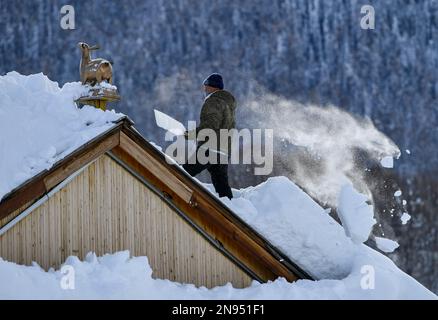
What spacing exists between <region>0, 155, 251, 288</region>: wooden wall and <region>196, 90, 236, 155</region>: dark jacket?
127cm

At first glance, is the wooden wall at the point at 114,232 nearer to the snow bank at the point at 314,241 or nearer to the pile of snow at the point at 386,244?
the snow bank at the point at 314,241

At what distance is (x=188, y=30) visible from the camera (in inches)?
3531

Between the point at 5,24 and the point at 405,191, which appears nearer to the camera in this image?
the point at 405,191

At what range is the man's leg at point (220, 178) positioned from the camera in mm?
9039

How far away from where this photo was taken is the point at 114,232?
7.94 meters

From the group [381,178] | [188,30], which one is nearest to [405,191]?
[381,178]

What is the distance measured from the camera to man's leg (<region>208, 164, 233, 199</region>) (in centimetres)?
904

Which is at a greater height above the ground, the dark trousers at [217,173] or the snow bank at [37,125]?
the snow bank at [37,125]

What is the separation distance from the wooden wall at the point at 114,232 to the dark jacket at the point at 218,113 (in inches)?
49.8

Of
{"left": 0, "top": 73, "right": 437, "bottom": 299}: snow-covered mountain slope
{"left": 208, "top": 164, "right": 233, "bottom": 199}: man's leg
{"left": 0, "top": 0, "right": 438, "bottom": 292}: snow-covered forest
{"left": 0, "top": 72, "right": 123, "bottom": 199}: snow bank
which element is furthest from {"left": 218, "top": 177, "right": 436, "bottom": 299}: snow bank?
{"left": 0, "top": 0, "right": 438, "bottom": 292}: snow-covered forest

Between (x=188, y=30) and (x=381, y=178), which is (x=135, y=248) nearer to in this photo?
(x=381, y=178)

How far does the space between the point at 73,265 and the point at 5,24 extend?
89178 millimetres

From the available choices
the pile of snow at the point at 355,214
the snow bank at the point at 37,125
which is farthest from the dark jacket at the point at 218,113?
the pile of snow at the point at 355,214

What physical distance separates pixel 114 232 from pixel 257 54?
246 feet
